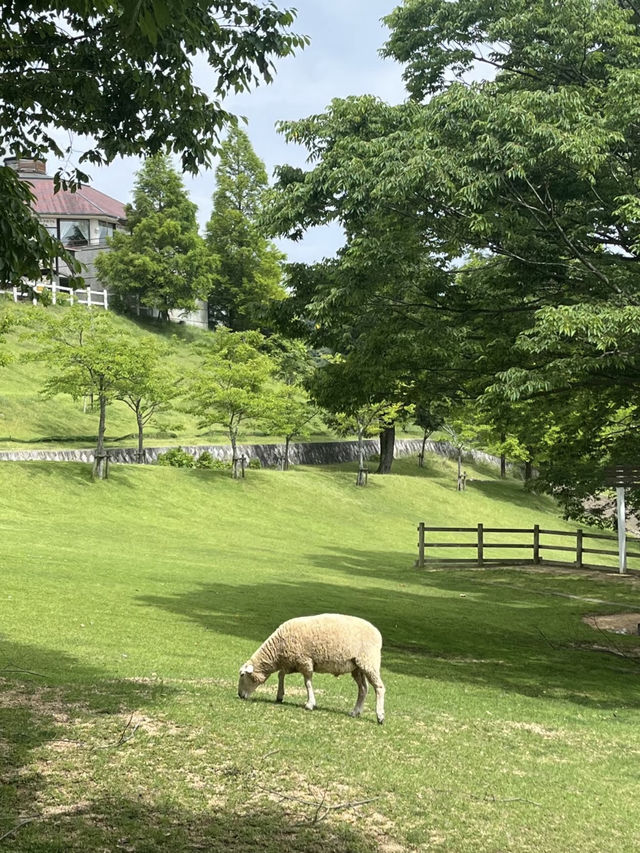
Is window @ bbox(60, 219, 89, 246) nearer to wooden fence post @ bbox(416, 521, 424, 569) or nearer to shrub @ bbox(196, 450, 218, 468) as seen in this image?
shrub @ bbox(196, 450, 218, 468)

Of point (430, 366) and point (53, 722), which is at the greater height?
point (430, 366)

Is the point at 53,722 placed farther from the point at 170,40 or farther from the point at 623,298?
the point at 623,298

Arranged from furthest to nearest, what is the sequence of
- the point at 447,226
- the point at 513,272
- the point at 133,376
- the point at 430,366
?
1. the point at 133,376
2. the point at 430,366
3. the point at 513,272
4. the point at 447,226

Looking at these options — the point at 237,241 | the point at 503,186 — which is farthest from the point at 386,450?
the point at 503,186

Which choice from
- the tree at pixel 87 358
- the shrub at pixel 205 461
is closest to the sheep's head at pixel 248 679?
the tree at pixel 87 358

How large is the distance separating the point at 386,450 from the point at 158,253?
26569 millimetres

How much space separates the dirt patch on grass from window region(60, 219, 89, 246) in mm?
60388

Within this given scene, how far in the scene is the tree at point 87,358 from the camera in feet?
125

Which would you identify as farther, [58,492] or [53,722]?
[58,492]

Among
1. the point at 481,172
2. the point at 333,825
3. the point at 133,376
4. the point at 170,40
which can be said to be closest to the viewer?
the point at 333,825

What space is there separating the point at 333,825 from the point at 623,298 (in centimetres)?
908

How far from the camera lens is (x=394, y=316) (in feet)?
50.5

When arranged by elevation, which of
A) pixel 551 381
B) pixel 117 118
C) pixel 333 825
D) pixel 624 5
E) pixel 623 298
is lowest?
pixel 333 825

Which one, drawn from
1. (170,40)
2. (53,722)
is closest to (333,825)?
(53,722)
